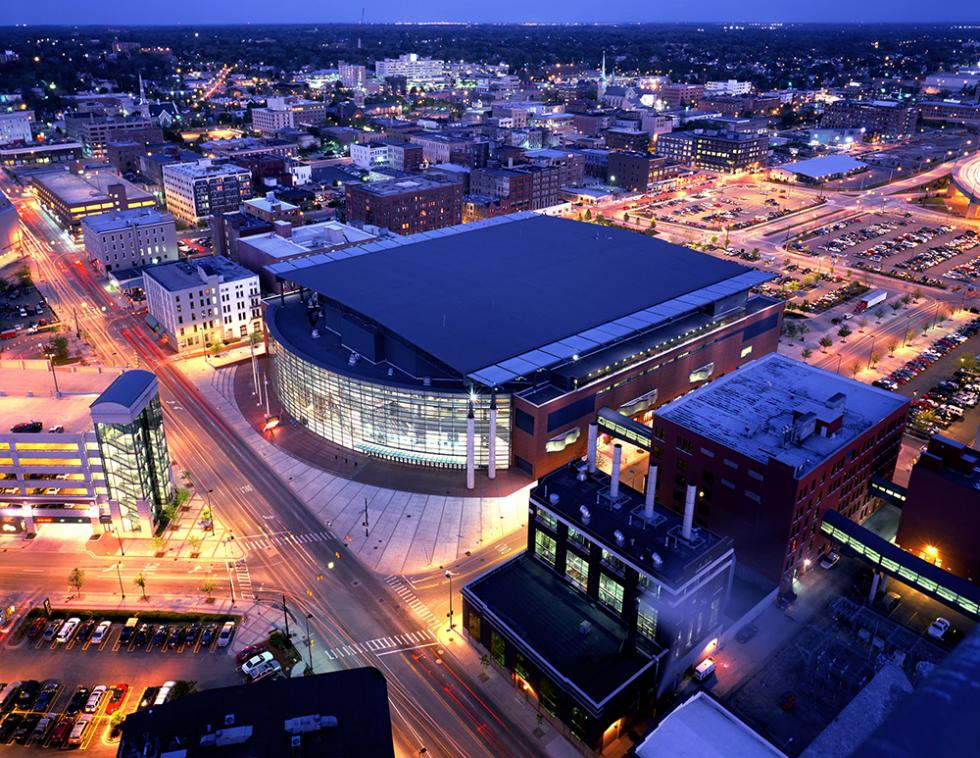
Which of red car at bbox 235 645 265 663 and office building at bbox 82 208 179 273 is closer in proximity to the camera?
red car at bbox 235 645 265 663

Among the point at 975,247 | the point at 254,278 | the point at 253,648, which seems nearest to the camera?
the point at 253,648

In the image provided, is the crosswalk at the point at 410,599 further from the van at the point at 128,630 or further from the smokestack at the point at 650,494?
the van at the point at 128,630

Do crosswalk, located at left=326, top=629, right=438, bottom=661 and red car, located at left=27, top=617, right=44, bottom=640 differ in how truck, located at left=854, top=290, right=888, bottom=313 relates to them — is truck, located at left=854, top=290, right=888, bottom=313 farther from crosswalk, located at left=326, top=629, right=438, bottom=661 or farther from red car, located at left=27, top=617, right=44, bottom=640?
red car, located at left=27, top=617, right=44, bottom=640

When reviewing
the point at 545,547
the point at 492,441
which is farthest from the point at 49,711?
the point at 492,441

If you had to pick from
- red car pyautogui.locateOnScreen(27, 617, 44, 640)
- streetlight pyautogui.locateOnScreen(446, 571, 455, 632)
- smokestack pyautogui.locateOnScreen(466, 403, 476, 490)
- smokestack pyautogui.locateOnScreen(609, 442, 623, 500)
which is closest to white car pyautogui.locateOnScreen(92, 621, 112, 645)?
red car pyautogui.locateOnScreen(27, 617, 44, 640)

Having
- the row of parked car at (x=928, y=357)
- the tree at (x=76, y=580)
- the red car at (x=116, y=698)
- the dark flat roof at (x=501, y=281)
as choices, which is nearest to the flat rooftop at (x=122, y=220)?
the dark flat roof at (x=501, y=281)

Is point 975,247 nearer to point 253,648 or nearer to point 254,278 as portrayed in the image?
point 254,278

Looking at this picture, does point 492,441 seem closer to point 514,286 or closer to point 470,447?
point 470,447

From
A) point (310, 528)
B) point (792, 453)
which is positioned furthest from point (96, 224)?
point (792, 453)

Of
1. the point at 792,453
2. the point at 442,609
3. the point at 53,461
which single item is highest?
the point at 792,453
